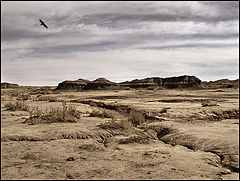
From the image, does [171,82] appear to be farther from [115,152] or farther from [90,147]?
[115,152]

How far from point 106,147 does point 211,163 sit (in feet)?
7.00

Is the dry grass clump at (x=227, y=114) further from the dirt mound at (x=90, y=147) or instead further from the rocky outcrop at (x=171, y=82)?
the rocky outcrop at (x=171, y=82)

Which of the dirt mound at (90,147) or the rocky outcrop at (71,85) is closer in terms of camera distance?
the dirt mound at (90,147)

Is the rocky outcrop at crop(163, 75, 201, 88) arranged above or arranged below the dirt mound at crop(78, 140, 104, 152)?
above

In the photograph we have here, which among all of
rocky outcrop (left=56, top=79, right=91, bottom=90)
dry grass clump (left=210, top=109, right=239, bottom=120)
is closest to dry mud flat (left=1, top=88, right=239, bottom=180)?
dry grass clump (left=210, top=109, right=239, bottom=120)

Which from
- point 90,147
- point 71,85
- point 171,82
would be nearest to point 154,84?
point 171,82

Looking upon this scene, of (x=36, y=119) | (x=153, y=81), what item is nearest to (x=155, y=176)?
(x=36, y=119)

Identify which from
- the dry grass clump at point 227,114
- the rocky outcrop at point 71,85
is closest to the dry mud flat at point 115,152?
the dry grass clump at point 227,114

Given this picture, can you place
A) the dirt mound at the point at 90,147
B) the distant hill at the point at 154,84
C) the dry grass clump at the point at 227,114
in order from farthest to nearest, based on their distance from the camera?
the distant hill at the point at 154,84, the dry grass clump at the point at 227,114, the dirt mound at the point at 90,147

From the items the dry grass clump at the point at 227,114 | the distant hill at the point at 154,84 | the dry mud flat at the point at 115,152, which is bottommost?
the dry mud flat at the point at 115,152

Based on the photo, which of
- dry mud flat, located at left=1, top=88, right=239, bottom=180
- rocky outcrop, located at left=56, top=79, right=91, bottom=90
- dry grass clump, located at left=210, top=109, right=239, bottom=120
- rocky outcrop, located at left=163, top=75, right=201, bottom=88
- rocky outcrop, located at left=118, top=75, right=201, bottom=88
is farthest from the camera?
rocky outcrop, located at left=56, top=79, right=91, bottom=90

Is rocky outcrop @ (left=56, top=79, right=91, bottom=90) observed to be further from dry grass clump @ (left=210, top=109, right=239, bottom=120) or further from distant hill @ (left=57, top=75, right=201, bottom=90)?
dry grass clump @ (left=210, top=109, right=239, bottom=120)

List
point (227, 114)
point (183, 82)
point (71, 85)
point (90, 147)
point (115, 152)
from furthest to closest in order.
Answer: point (71, 85), point (183, 82), point (227, 114), point (90, 147), point (115, 152)

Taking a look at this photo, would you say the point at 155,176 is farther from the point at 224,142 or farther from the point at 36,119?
the point at 36,119
